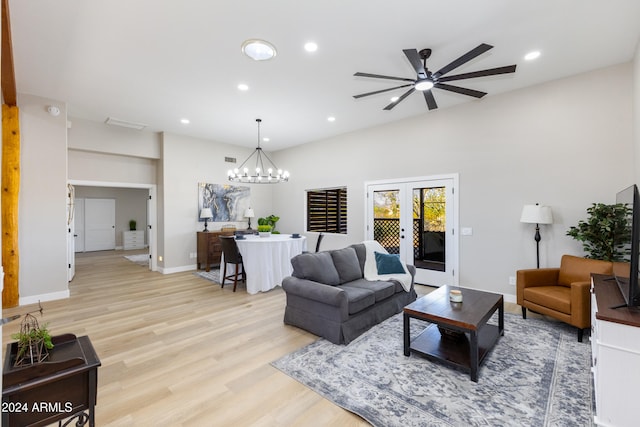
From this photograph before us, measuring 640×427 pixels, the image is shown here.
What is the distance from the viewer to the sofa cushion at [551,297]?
320cm

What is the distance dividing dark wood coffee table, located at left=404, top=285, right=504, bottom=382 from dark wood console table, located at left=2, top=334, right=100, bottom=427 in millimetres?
2402

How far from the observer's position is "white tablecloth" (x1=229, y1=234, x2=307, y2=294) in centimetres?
501

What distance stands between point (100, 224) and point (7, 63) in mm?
8599

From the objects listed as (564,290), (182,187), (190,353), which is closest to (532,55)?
(564,290)

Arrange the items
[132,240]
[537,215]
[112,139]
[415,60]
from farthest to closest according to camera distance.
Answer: [132,240], [112,139], [537,215], [415,60]

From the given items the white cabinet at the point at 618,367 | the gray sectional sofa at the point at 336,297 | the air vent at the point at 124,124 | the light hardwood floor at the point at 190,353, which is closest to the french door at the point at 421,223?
the light hardwood floor at the point at 190,353

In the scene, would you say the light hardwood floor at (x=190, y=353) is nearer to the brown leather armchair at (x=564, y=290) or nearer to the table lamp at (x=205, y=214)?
the brown leather armchair at (x=564, y=290)

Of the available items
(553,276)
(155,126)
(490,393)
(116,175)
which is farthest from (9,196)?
(553,276)

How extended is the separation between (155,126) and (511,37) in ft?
20.1

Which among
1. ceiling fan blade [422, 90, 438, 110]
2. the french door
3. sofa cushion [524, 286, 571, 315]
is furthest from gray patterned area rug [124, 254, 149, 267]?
sofa cushion [524, 286, 571, 315]

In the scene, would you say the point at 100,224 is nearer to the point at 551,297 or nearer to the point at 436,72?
the point at 436,72

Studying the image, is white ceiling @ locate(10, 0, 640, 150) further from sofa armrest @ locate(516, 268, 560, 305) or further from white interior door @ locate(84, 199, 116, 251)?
white interior door @ locate(84, 199, 116, 251)

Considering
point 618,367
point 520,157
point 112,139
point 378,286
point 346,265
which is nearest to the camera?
point 618,367

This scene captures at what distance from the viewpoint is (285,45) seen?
317cm
